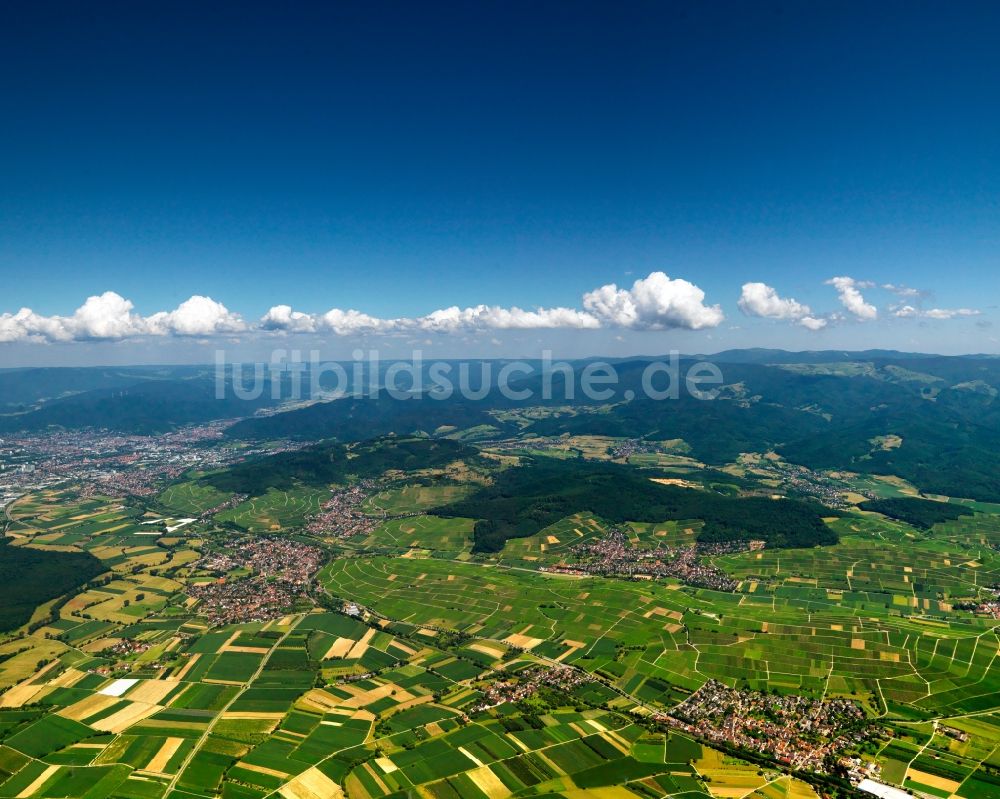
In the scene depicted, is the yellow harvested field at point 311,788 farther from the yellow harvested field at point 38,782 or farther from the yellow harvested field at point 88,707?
the yellow harvested field at point 88,707

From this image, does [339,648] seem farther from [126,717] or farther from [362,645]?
[126,717]

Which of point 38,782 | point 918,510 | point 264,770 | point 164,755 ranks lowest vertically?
point 918,510

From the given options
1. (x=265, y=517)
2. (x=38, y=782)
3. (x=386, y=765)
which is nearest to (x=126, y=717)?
(x=38, y=782)

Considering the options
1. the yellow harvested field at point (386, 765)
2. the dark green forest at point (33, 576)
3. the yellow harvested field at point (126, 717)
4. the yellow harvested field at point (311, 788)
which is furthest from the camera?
the dark green forest at point (33, 576)

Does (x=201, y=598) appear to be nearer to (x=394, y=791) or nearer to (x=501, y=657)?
(x=501, y=657)

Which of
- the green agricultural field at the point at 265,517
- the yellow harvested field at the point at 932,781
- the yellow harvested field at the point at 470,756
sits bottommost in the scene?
the green agricultural field at the point at 265,517

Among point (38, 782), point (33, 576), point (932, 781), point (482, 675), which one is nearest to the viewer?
point (932, 781)

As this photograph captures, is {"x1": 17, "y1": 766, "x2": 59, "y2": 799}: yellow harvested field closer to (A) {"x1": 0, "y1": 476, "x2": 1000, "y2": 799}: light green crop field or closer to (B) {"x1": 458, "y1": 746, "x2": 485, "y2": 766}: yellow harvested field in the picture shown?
(A) {"x1": 0, "y1": 476, "x2": 1000, "y2": 799}: light green crop field

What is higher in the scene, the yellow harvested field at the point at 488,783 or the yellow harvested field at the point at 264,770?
the yellow harvested field at the point at 488,783

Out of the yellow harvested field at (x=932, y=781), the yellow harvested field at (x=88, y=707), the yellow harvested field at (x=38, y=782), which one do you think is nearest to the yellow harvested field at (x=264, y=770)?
the yellow harvested field at (x=38, y=782)

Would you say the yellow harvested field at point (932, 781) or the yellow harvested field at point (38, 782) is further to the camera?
the yellow harvested field at point (38, 782)

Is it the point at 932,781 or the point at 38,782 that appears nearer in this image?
the point at 932,781

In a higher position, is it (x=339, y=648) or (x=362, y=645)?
(x=339, y=648)
